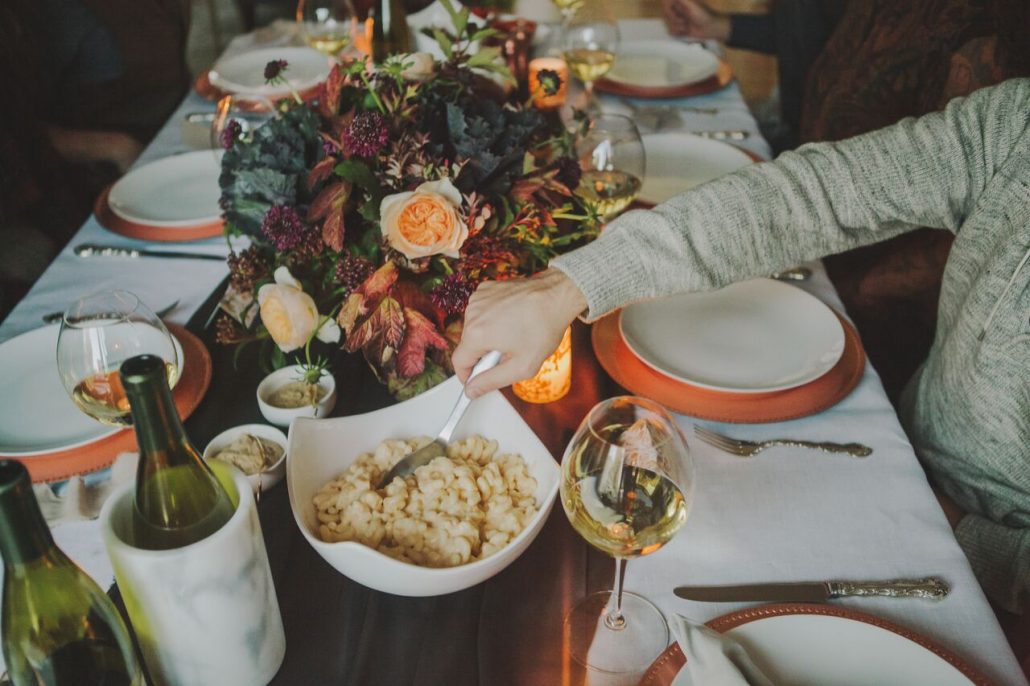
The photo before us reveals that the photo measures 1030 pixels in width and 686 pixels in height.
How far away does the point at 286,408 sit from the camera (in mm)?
982

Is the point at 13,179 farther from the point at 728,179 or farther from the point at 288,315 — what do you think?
the point at 728,179

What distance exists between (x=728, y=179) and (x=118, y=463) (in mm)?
853

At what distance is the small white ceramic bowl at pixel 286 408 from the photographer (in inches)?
38.0

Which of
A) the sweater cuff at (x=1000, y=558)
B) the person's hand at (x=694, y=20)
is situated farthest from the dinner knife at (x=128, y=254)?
the person's hand at (x=694, y=20)

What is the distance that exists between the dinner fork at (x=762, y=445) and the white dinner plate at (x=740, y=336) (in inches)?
3.2

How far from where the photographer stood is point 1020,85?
3.54 feet

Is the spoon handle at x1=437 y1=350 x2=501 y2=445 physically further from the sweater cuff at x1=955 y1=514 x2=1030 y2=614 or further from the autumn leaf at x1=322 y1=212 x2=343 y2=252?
the sweater cuff at x1=955 y1=514 x2=1030 y2=614

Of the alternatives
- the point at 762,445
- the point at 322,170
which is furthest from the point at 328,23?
the point at 762,445

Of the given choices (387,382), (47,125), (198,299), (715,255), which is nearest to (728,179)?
(715,255)

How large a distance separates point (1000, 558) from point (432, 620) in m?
0.80

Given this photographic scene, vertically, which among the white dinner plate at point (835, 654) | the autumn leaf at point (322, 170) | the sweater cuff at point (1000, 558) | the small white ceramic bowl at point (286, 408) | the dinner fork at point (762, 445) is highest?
the autumn leaf at point (322, 170)

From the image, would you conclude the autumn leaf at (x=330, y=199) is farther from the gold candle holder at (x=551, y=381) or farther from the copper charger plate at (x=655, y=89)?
the copper charger plate at (x=655, y=89)

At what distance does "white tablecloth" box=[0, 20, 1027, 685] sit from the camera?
77 cm

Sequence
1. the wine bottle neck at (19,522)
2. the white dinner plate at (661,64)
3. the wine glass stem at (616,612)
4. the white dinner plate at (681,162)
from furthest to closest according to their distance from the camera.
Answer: the white dinner plate at (661,64) → the white dinner plate at (681,162) → the wine glass stem at (616,612) → the wine bottle neck at (19,522)
